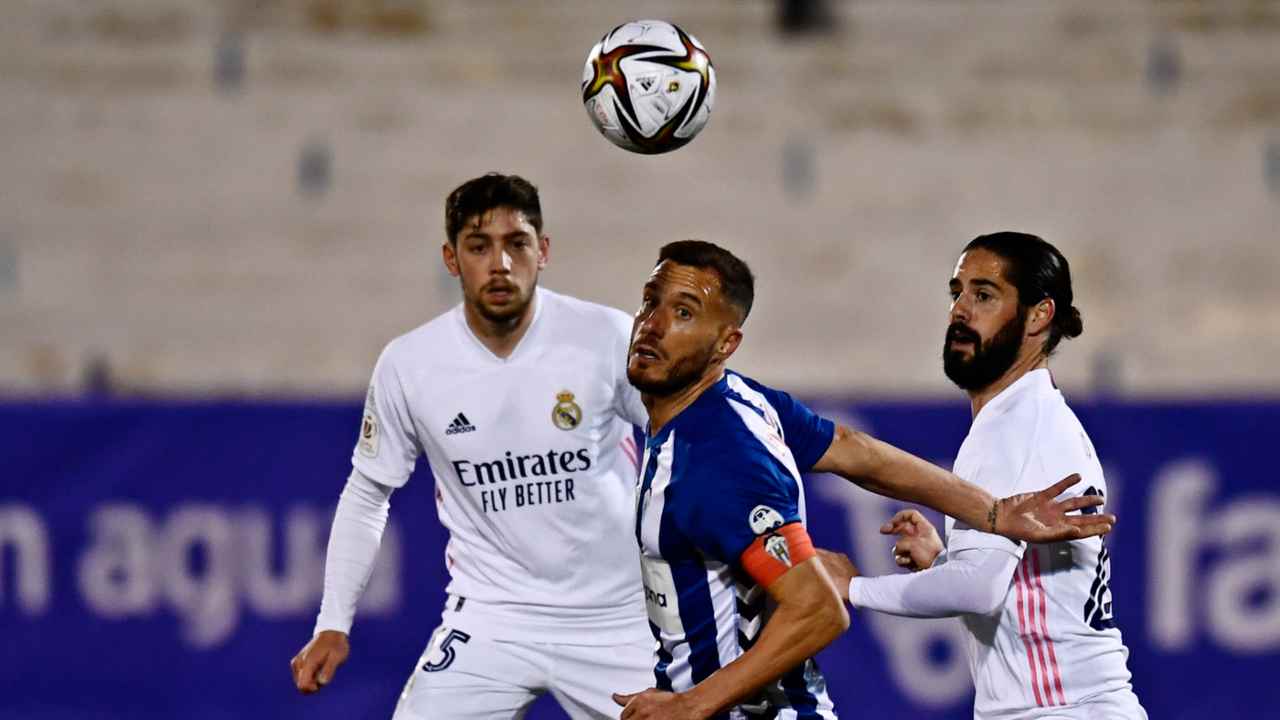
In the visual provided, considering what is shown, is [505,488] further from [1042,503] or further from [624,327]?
[1042,503]

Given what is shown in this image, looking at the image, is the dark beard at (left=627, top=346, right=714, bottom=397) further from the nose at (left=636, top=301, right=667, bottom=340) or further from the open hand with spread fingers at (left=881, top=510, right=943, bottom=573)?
the open hand with spread fingers at (left=881, top=510, right=943, bottom=573)

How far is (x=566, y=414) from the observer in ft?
18.0

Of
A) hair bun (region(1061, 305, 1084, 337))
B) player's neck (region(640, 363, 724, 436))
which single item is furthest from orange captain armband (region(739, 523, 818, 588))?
hair bun (region(1061, 305, 1084, 337))

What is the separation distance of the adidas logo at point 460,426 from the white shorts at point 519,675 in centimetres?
65

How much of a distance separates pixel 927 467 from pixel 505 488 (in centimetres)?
157

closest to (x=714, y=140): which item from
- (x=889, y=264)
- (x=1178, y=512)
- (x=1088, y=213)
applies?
(x=889, y=264)

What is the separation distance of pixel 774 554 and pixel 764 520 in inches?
3.2

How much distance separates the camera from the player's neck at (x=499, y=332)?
557 centimetres

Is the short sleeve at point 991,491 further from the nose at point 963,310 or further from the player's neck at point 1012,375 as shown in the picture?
the nose at point 963,310

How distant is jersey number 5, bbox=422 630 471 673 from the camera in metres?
5.39

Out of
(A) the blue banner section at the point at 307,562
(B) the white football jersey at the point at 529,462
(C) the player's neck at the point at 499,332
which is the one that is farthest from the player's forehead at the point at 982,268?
(A) the blue banner section at the point at 307,562

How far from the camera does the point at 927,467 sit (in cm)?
446

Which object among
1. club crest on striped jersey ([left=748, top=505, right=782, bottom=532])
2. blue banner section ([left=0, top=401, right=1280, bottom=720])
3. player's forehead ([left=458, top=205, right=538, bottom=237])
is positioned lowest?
blue banner section ([left=0, top=401, right=1280, bottom=720])

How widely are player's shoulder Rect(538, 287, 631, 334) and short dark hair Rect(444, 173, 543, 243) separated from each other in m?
0.33
